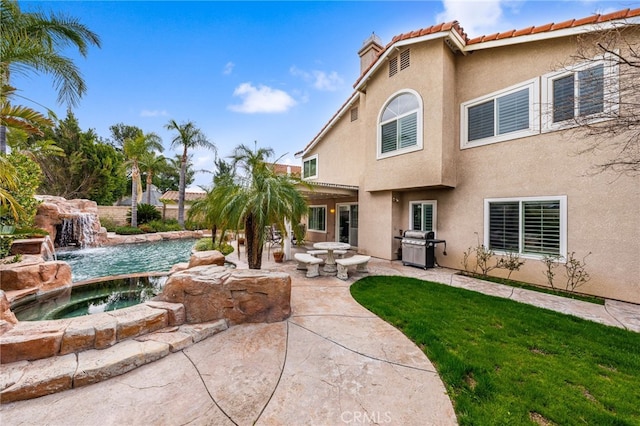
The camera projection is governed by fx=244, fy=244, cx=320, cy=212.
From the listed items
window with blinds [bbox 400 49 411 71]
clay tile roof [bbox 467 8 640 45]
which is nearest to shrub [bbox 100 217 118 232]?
window with blinds [bbox 400 49 411 71]

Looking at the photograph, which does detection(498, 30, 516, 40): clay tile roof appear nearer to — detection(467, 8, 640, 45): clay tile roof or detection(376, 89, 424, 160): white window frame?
detection(467, 8, 640, 45): clay tile roof

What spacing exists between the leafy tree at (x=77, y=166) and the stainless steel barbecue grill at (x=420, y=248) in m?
24.2

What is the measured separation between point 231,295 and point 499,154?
29.0ft

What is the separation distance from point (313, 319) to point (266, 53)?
48.1ft

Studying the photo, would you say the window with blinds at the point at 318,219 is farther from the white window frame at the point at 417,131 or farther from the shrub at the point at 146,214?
the shrub at the point at 146,214

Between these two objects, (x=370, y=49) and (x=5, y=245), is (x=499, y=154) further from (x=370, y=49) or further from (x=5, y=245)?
(x=5, y=245)

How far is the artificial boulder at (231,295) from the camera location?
4.34 m

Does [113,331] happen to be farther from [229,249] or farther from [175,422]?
[229,249]

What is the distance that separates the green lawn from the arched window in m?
5.81

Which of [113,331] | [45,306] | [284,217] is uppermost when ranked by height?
[284,217]

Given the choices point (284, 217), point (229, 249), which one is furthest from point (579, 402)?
point (229, 249)

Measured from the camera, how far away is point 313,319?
4.78m

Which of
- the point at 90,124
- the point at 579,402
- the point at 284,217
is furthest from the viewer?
the point at 90,124

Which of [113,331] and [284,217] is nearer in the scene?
[113,331]
